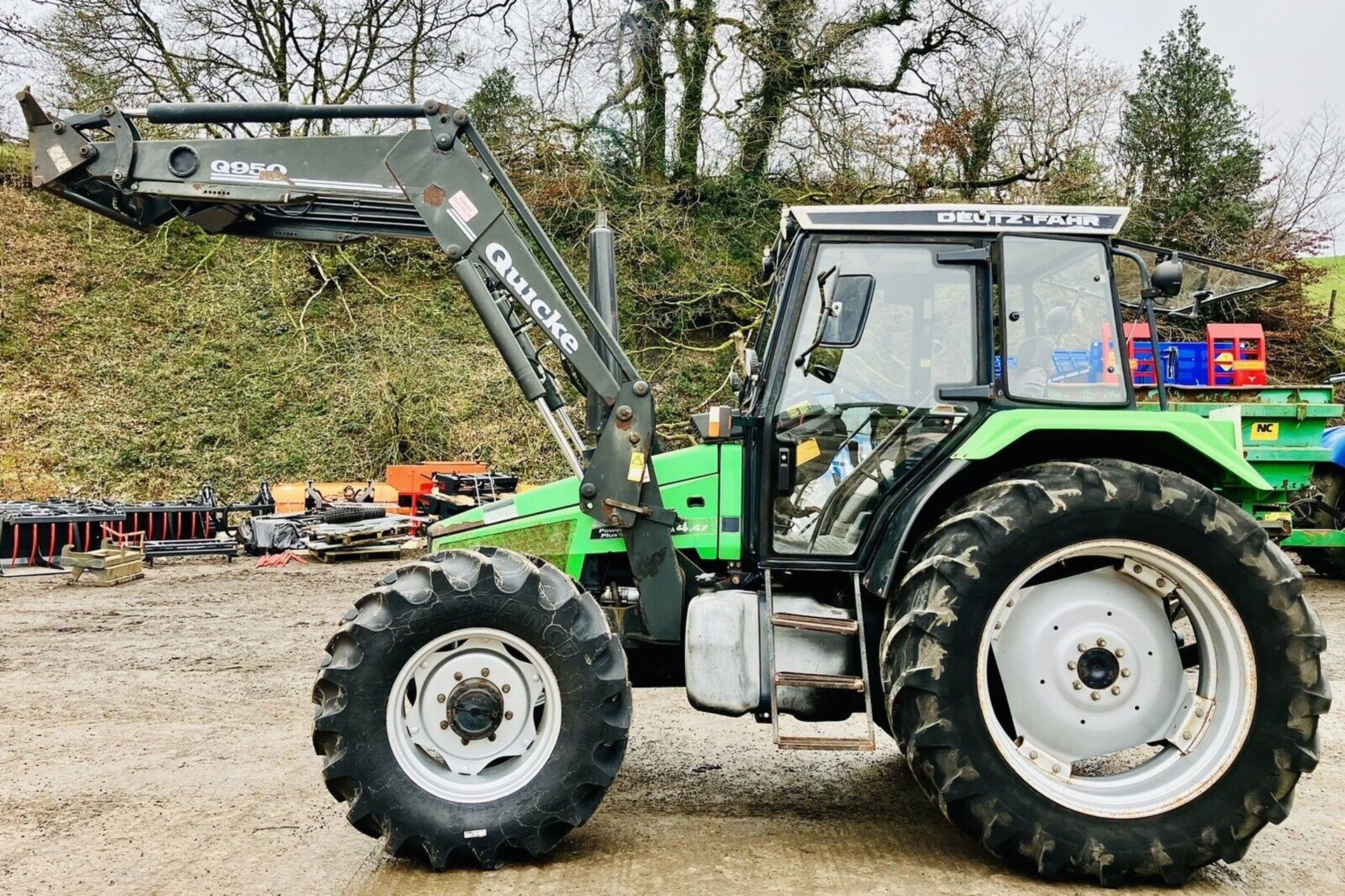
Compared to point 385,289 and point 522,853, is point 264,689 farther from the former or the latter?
point 385,289

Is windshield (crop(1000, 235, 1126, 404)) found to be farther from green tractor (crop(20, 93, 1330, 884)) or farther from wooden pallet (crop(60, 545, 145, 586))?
wooden pallet (crop(60, 545, 145, 586))

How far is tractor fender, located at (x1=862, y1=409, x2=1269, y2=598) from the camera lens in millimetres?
3865

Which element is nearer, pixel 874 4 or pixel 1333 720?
pixel 1333 720

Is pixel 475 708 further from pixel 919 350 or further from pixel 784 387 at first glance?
pixel 919 350

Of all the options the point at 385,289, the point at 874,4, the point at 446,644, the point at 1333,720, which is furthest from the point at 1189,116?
the point at 446,644

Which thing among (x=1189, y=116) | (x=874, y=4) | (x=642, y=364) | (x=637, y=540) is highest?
(x=874, y=4)

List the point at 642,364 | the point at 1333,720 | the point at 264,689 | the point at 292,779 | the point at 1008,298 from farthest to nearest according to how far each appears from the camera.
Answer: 1. the point at 642,364
2. the point at 264,689
3. the point at 1333,720
4. the point at 292,779
5. the point at 1008,298

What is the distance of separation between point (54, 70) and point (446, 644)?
20.9 m

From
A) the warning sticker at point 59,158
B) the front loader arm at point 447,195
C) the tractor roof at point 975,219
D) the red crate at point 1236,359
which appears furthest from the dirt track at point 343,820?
the red crate at point 1236,359

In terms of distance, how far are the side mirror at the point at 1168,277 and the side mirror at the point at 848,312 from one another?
1145mm

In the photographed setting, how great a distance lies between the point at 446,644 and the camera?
3.90 meters

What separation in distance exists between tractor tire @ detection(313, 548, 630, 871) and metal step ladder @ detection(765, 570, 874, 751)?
0.56m

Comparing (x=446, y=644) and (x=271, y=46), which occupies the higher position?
(x=271, y=46)

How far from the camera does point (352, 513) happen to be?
1387cm
